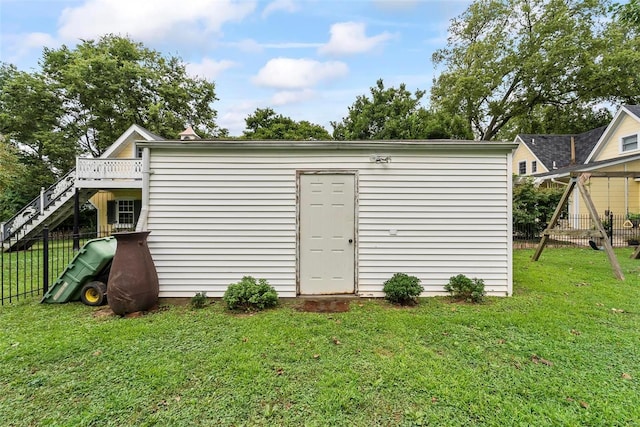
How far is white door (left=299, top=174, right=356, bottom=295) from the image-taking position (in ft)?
16.3

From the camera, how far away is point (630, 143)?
45.0 feet

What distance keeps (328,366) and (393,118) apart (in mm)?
18756

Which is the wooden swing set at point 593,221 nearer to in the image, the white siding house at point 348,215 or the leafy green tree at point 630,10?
the white siding house at point 348,215

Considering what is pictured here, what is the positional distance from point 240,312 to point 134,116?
21050 mm

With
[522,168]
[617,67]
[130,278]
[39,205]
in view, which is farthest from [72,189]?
[617,67]

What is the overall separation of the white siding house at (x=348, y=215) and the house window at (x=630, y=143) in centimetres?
1445

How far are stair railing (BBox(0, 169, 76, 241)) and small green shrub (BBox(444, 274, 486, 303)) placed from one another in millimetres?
14365

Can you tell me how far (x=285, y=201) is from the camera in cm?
498

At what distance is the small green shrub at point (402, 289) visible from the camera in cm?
448

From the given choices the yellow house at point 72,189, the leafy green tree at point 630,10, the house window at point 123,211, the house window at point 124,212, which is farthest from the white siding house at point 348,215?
the house window at point 124,212

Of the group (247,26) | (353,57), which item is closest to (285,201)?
(247,26)

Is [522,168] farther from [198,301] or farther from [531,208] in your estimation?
[198,301]

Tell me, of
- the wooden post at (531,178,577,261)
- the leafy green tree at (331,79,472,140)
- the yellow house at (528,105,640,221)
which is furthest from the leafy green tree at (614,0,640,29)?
the leafy green tree at (331,79,472,140)

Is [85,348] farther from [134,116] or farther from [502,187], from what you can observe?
[134,116]
